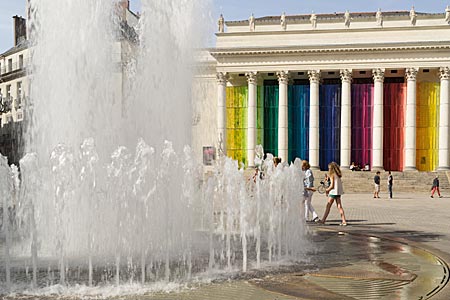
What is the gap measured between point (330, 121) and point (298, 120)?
10.6ft

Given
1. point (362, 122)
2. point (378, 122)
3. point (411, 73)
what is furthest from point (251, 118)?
point (411, 73)

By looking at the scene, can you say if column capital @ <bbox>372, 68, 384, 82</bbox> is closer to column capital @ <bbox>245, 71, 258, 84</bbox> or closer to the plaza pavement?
column capital @ <bbox>245, 71, 258, 84</bbox>

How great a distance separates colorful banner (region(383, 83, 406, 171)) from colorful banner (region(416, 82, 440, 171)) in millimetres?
1510

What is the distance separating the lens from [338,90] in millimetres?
54656

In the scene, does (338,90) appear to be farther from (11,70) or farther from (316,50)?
(11,70)

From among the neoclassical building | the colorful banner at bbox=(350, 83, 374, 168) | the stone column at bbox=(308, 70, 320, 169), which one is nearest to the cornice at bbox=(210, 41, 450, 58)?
the neoclassical building

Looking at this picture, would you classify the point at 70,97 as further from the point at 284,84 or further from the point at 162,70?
the point at 284,84

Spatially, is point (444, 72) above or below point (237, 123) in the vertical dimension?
above

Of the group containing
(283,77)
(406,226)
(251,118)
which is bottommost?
(406,226)

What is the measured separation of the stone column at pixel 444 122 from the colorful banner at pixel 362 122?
21.4ft

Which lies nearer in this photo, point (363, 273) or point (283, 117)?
point (363, 273)

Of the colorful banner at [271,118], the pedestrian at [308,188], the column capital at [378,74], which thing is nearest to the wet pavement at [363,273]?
the pedestrian at [308,188]

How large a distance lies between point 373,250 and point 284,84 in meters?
43.8

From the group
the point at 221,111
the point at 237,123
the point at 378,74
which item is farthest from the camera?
the point at 237,123
